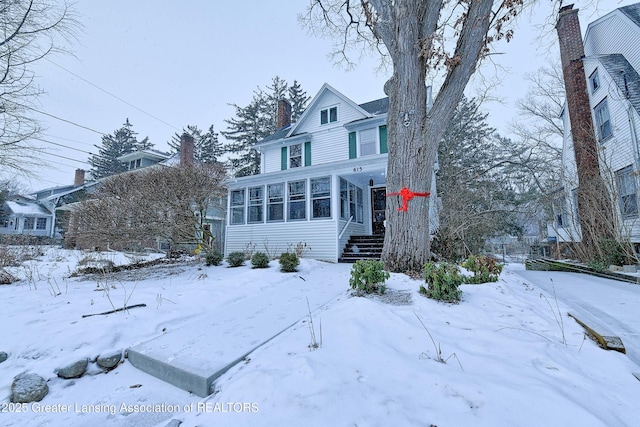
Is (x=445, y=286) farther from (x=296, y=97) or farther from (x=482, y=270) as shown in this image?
(x=296, y=97)

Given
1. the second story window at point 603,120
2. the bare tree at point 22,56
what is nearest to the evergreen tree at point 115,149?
the bare tree at point 22,56

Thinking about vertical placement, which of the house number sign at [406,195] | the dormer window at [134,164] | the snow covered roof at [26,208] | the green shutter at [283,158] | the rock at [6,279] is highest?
the dormer window at [134,164]

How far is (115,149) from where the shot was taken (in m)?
33.0

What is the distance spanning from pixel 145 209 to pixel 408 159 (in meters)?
6.53

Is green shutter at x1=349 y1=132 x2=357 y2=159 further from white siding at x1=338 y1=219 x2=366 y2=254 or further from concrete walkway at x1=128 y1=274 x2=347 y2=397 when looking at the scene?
concrete walkway at x1=128 y1=274 x2=347 y2=397

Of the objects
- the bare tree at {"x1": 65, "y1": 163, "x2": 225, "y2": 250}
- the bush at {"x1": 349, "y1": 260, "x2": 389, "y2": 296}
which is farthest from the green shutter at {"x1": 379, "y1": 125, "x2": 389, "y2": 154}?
the bush at {"x1": 349, "y1": 260, "x2": 389, "y2": 296}

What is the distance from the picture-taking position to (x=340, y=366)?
183 centimetres

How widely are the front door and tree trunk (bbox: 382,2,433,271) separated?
21.0 feet

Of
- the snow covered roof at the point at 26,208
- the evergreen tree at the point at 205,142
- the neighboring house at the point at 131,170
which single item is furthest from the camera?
the evergreen tree at the point at 205,142

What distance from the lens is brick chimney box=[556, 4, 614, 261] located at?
685cm

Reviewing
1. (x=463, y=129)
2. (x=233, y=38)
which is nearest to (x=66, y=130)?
(x=233, y=38)

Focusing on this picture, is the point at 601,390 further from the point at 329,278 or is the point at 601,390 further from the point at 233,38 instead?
the point at 233,38

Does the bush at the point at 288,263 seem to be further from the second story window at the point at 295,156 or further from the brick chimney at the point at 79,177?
the brick chimney at the point at 79,177

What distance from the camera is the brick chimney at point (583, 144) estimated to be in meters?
6.85
